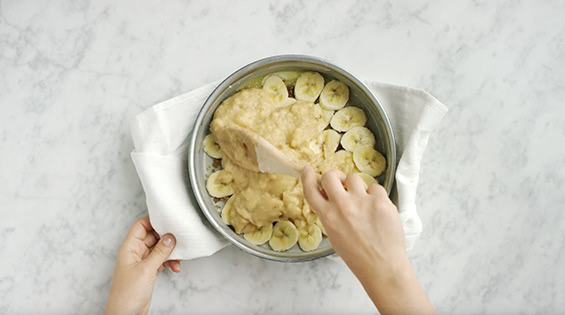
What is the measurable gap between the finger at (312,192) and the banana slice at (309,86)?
25.7 inches

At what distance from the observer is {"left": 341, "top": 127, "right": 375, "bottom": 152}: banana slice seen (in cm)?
232

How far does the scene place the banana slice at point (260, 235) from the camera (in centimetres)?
230

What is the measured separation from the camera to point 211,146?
92.7 inches

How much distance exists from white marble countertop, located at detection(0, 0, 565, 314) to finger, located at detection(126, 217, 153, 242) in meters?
0.11

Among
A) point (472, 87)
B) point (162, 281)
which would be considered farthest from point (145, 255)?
point (472, 87)

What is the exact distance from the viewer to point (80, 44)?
2535 millimetres

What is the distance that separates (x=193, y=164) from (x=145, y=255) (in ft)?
1.61

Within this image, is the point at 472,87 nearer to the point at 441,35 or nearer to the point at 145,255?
the point at 441,35

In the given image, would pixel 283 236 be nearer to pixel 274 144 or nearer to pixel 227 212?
pixel 227 212

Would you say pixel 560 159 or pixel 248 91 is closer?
pixel 248 91

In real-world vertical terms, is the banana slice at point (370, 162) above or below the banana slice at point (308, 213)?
above

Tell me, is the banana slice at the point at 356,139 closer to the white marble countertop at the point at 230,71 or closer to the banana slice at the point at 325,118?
the banana slice at the point at 325,118

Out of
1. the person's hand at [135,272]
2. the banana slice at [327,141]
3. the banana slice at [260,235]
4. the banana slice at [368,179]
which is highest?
the banana slice at [327,141]

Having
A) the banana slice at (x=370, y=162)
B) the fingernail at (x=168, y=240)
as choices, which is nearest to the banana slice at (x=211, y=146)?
the fingernail at (x=168, y=240)
